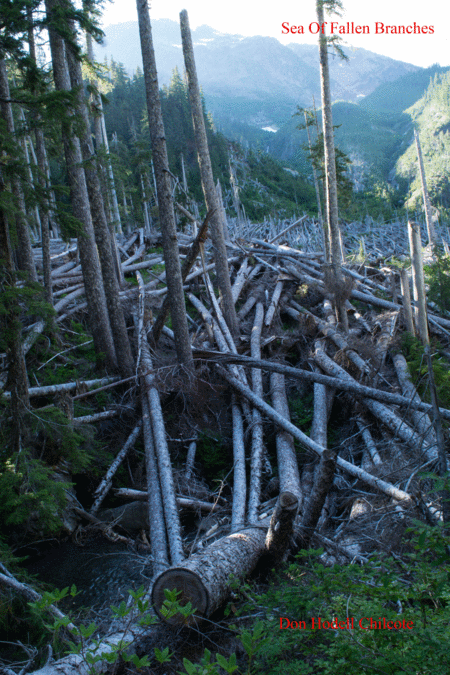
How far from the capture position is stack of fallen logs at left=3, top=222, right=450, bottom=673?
3.85m

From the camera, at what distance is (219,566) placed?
356cm

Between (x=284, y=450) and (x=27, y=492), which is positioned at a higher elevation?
(x=27, y=492)

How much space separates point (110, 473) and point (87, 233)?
180 inches

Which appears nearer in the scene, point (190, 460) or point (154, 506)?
point (154, 506)

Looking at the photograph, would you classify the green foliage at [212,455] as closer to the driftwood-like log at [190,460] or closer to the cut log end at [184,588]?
the driftwood-like log at [190,460]

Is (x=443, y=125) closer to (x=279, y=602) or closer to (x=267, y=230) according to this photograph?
(x=267, y=230)

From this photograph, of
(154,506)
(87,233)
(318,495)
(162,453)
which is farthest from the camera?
(87,233)

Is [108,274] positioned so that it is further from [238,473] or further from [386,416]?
[386,416]

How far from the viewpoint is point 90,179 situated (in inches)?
340

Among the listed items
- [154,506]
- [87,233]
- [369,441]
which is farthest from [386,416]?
[87,233]

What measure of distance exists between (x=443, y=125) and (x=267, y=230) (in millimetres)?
74867

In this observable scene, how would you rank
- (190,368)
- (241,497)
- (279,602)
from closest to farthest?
(279,602), (241,497), (190,368)

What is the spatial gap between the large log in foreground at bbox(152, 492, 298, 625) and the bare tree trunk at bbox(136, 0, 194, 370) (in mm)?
4319

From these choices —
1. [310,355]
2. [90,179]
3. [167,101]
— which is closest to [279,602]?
[310,355]
